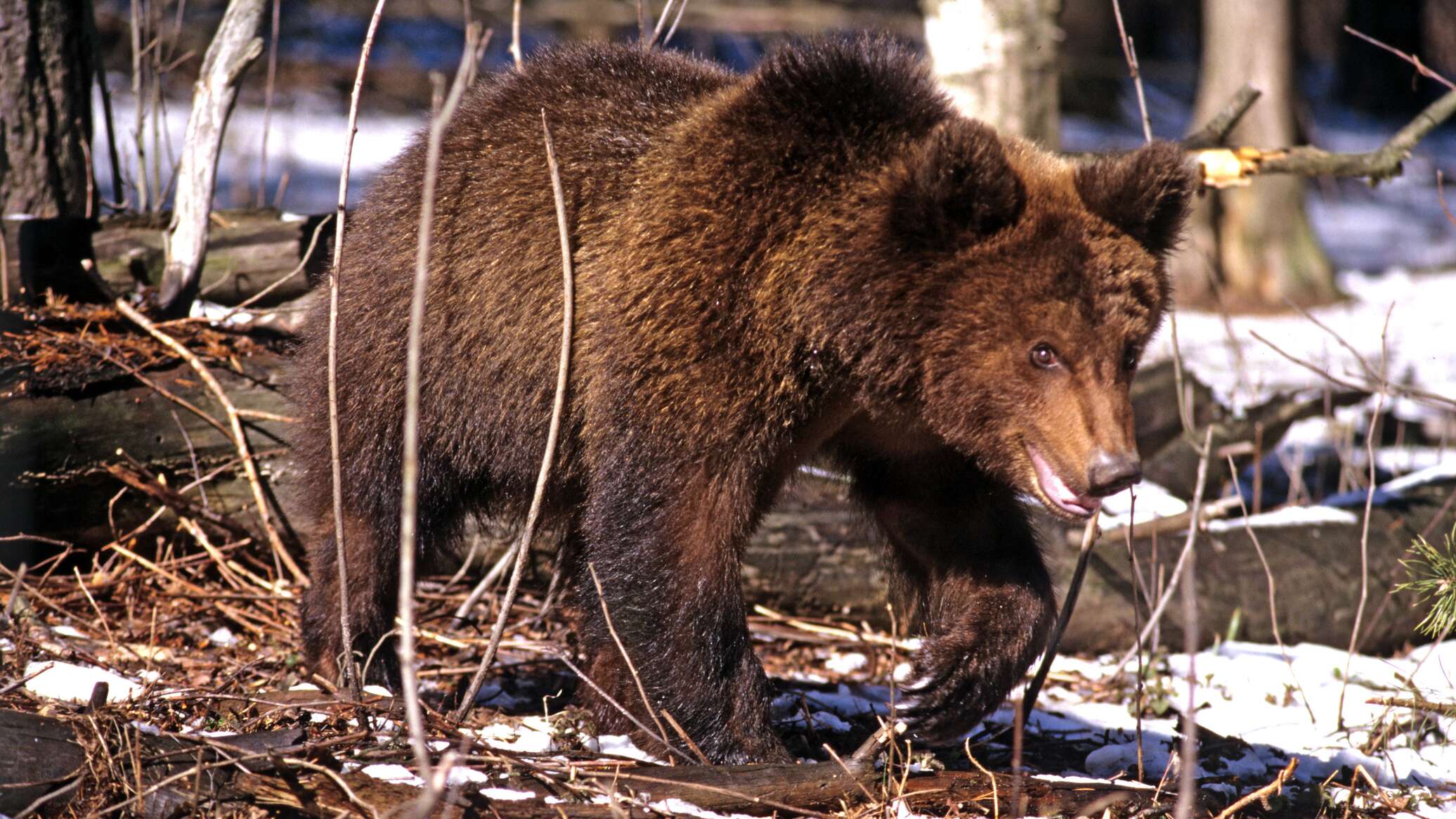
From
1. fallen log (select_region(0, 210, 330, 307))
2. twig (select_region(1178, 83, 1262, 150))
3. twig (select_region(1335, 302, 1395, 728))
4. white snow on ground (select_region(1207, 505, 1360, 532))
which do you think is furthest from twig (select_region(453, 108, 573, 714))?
white snow on ground (select_region(1207, 505, 1360, 532))

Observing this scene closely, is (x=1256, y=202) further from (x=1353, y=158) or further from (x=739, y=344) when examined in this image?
(x=739, y=344)

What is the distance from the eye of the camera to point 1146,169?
3.73 meters

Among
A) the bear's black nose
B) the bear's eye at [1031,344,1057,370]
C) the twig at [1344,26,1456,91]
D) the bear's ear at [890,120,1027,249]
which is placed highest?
the twig at [1344,26,1456,91]

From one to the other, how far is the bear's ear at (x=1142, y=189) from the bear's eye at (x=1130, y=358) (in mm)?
378

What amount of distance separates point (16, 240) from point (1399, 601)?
20.6 ft

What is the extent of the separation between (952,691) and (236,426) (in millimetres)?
2948

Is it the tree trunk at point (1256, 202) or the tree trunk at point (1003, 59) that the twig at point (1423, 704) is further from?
the tree trunk at point (1256, 202)

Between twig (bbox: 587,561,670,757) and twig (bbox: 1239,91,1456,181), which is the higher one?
twig (bbox: 1239,91,1456,181)

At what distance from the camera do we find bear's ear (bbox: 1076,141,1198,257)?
3727 mm

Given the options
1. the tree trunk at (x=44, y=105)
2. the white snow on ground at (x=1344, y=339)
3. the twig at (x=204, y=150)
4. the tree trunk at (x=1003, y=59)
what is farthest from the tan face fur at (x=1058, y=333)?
the white snow on ground at (x=1344, y=339)

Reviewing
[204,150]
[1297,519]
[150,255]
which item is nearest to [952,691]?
[1297,519]

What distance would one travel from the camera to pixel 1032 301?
3.58 meters

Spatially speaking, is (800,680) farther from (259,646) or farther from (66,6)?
(66,6)

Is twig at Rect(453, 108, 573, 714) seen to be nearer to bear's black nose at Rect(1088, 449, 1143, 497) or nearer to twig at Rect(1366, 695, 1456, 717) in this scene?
bear's black nose at Rect(1088, 449, 1143, 497)
